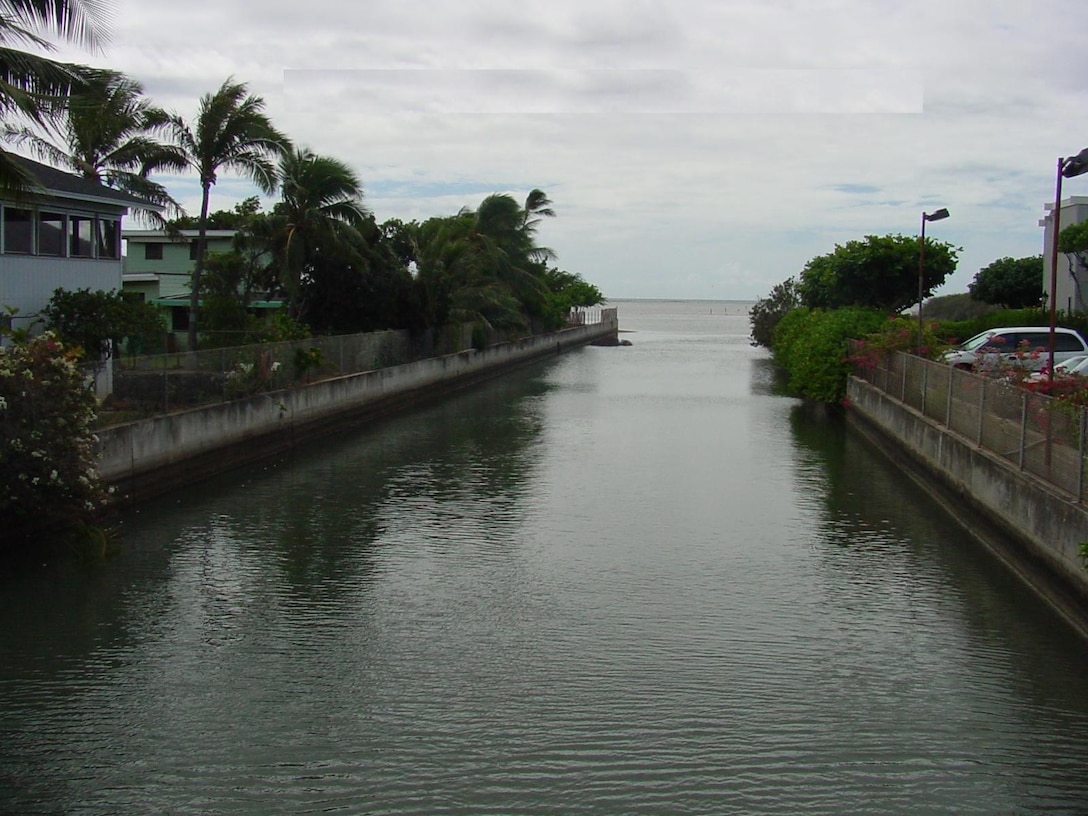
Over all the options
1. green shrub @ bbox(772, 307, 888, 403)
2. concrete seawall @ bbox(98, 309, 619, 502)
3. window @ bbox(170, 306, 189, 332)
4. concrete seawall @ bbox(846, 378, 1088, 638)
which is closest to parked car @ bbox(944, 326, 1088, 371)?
green shrub @ bbox(772, 307, 888, 403)


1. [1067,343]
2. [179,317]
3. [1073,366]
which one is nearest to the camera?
[1073,366]

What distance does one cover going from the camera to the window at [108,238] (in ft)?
93.0

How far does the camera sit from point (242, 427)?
23.9 meters

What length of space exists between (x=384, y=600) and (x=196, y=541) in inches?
178

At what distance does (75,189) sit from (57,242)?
4.05 ft

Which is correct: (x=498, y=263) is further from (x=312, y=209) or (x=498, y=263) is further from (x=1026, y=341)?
(x=1026, y=341)

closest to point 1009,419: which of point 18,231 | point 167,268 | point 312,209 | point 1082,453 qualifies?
point 1082,453

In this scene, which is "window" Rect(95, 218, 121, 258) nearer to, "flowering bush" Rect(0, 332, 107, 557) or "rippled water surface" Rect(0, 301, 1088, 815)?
"rippled water surface" Rect(0, 301, 1088, 815)

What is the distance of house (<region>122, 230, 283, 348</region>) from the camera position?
4831 cm

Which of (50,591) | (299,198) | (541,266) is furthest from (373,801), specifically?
(541,266)

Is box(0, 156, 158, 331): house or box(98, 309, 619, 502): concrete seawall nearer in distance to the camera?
box(98, 309, 619, 502): concrete seawall

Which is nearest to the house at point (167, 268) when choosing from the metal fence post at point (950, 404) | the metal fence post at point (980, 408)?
the metal fence post at point (950, 404)

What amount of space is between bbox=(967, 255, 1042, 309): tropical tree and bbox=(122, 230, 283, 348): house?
1250 inches

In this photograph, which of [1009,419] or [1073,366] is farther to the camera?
[1073,366]
